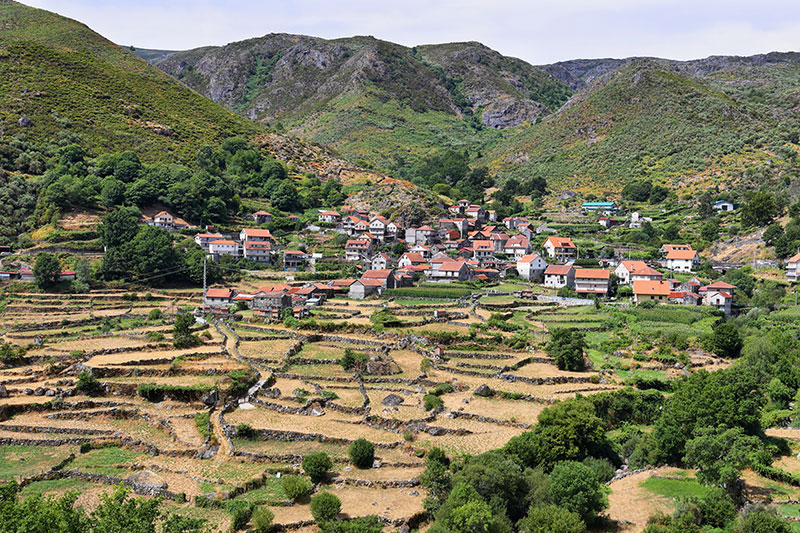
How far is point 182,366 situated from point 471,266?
41.3 m

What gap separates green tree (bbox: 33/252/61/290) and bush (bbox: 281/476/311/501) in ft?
144

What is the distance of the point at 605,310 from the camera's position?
57156mm

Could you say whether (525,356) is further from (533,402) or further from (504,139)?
(504,139)

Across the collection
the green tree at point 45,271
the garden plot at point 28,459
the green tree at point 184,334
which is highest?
the green tree at point 45,271

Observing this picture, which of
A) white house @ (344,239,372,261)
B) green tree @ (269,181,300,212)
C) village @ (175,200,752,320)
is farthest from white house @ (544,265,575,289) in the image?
green tree @ (269,181,300,212)

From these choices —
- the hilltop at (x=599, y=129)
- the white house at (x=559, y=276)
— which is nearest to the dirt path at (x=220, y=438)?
the white house at (x=559, y=276)

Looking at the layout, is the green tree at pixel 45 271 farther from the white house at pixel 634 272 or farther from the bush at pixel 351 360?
the white house at pixel 634 272

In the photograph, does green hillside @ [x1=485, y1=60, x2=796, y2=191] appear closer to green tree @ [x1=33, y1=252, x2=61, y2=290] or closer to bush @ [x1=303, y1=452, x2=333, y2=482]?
green tree @ [x1=33, y1=252, x2=61, y2=290]

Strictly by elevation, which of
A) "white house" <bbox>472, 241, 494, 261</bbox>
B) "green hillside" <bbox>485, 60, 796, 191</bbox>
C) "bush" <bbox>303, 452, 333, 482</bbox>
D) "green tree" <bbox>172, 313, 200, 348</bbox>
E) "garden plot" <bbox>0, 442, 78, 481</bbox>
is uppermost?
"green hillside" <bbox>485, 60, 796, 191</bbox>

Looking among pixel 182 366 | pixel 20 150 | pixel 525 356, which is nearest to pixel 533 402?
pixel 525 356

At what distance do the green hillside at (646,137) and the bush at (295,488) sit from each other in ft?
312

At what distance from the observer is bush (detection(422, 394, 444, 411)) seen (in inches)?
1358

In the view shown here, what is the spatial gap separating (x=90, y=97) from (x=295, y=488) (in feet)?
340

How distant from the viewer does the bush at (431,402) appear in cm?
3450
